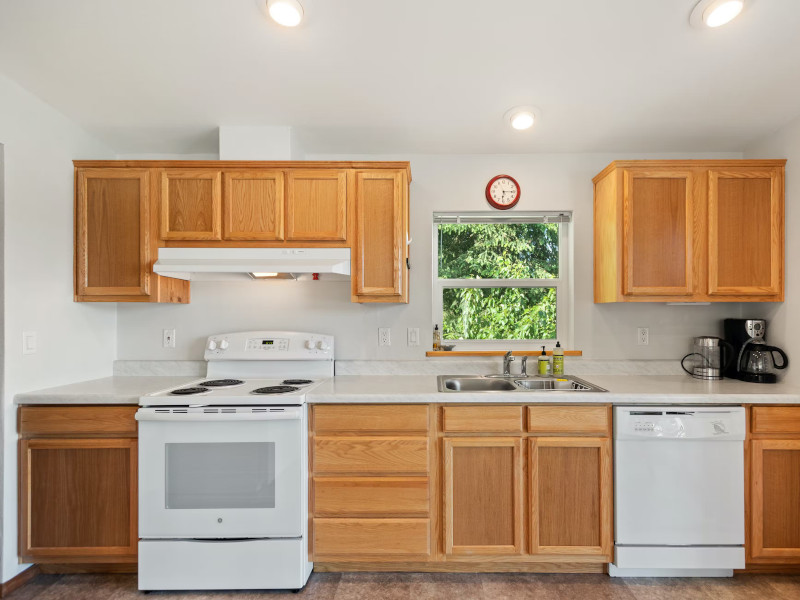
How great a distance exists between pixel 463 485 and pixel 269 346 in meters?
1.41

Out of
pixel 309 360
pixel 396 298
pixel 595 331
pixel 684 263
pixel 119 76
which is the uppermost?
pixel 119 76

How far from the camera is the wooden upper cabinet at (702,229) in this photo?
2539 millimetres

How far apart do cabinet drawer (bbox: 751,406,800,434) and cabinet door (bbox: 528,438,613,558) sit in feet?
2.41

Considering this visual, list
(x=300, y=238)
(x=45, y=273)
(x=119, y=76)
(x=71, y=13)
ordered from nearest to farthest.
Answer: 1. (x=71, y=13)
2. (x=119, y=76)
3. (x=45, y=273)
4. (x=300, y=238)

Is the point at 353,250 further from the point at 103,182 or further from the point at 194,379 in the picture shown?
the point at 103,182

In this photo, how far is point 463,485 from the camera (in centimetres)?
225

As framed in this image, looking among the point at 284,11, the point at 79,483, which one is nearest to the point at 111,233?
the point at 79,483

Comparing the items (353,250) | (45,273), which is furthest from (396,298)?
(45,273)

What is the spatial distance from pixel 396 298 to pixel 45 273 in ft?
6.10

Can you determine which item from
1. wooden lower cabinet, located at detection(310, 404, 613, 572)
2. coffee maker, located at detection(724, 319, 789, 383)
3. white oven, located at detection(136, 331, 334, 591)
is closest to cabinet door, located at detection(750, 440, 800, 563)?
coffee maker, located at detection(724, 319, 789, 383)

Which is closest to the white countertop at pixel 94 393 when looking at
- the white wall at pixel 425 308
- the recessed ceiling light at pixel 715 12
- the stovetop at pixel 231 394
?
the stovetop at pixel 231 394

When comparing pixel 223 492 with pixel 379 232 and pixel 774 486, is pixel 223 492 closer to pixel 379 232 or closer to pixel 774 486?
pixel 379 232

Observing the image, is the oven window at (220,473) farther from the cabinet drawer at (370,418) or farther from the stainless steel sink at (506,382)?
the stainless steel sink at (506,382)

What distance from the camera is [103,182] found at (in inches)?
100.0
